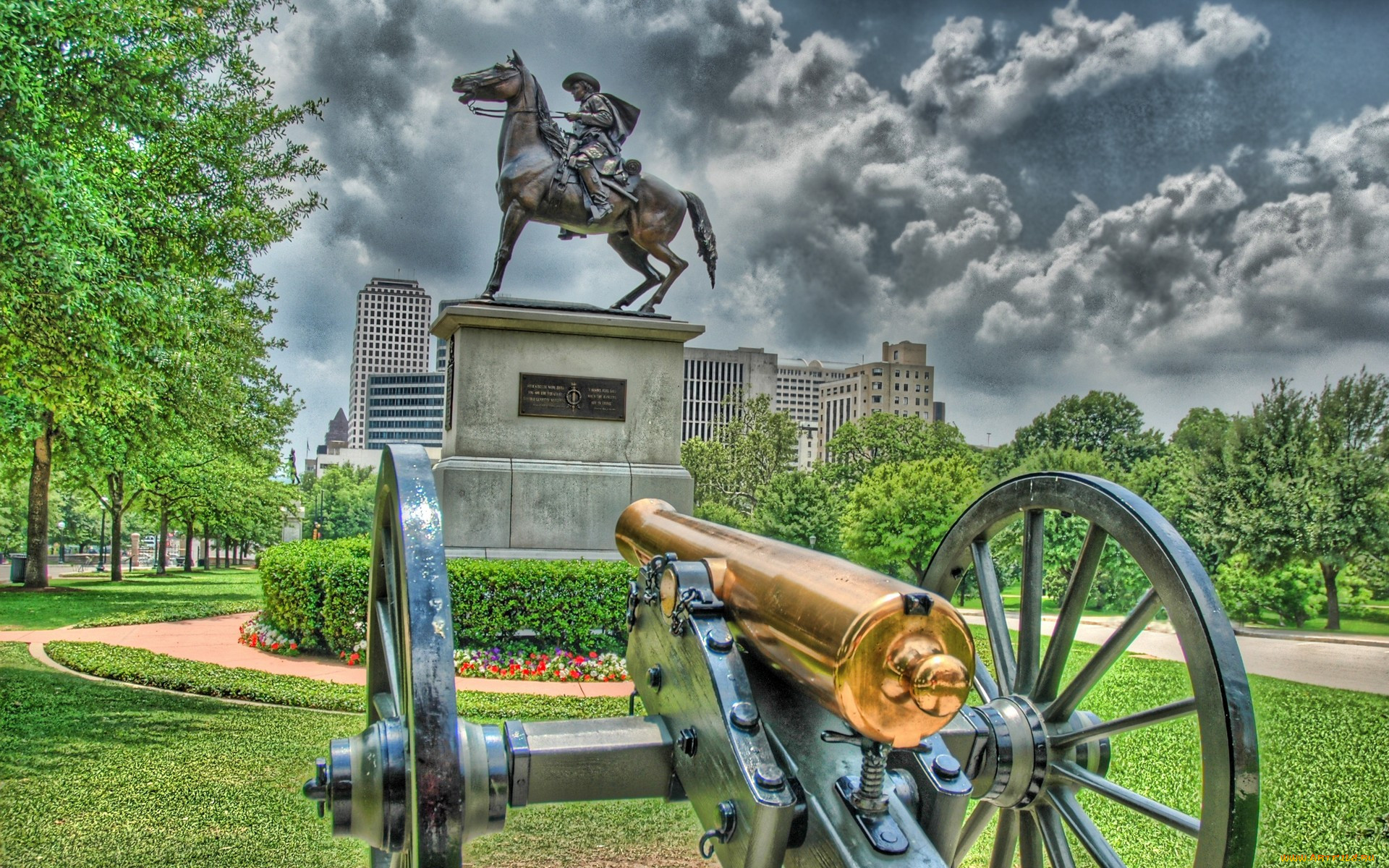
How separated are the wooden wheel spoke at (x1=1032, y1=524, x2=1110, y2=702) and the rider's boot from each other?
24.5 ft

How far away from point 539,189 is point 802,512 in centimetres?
2776

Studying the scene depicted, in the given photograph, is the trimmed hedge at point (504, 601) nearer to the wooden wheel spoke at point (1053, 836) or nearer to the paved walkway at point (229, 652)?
the paved walkway at point (229, 652)

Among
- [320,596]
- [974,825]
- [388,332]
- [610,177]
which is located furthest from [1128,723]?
[388,332]

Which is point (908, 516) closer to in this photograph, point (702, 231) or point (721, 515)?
point (721, 515)

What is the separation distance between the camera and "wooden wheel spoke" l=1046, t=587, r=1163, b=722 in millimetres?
2527

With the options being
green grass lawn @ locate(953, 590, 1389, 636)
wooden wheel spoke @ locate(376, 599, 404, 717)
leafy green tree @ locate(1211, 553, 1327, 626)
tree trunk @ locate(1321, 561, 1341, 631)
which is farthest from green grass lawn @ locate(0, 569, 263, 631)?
tree trunk @ locate(1321, 561, 1341, 631)

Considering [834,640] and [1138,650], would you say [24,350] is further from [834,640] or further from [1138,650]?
[1138,650]

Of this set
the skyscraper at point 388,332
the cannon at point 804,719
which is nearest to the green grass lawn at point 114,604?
the cannon at point 804,719

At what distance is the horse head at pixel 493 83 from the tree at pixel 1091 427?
39.6 metres

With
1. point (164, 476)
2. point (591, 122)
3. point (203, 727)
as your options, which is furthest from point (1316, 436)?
point (164, 476)

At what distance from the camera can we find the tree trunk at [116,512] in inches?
985

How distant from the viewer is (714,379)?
95625 mm

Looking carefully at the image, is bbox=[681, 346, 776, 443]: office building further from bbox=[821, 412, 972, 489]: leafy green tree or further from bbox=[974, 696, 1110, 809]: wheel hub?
bbox=[974, 696, 1110, 809]: wheel hub

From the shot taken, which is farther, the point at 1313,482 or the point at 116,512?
the point at 116,512
